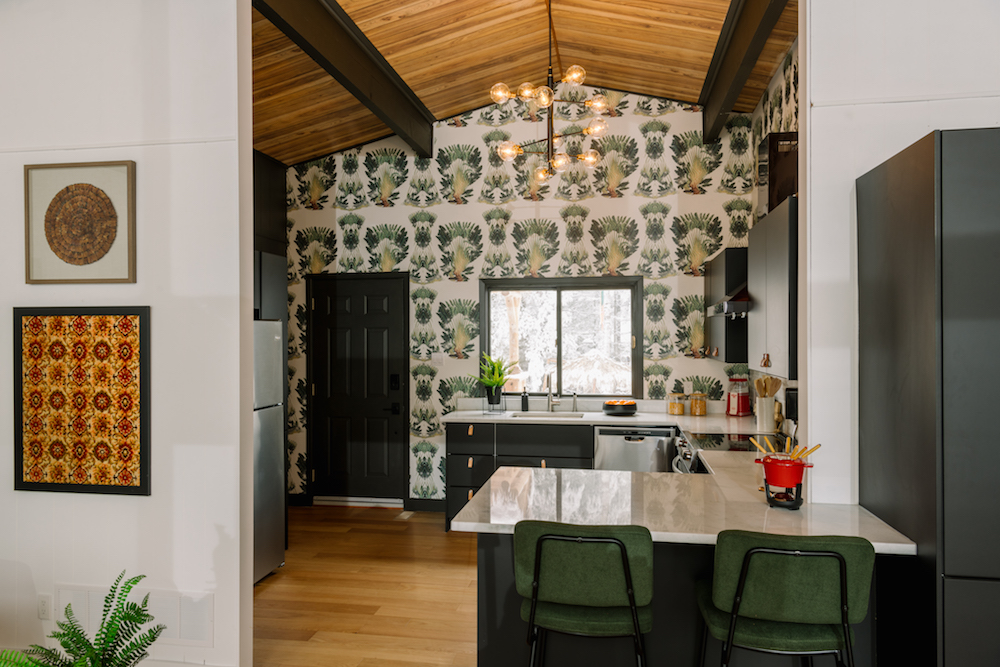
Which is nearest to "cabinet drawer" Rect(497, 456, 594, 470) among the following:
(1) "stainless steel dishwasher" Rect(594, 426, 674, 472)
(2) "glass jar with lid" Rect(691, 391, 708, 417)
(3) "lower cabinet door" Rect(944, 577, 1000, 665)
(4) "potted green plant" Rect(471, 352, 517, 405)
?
(1) "stainless steel dishwasher" Rect(594, 426, 674, 472)

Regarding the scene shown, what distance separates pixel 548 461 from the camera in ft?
15.7

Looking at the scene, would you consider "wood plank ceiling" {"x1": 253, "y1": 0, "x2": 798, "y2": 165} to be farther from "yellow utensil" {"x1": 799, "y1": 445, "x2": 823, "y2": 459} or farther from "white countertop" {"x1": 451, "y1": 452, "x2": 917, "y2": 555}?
"white countertop" {"x1": 451, "y1": 452, "x2": 917, "y2": 555}

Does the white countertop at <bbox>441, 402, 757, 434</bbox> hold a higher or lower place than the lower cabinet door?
higher

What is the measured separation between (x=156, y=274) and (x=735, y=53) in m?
3.42

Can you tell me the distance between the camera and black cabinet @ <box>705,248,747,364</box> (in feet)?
12.3

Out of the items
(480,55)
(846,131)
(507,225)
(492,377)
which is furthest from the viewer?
(507,225)

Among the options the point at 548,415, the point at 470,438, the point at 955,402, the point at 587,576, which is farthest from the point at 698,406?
the point at 587,576

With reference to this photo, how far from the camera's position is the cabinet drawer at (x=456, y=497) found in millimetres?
4875

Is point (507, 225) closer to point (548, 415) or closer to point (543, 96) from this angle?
point (548, 415)

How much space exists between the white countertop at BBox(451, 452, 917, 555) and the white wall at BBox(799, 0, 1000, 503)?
0.29 meters

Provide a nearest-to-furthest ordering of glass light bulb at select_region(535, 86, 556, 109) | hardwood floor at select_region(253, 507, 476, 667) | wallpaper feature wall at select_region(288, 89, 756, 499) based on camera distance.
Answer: hardwood floor at select_region(253, 507, 476, 667)
glass light bulb at select_region(535, 86, 556, 109)
wallpaper feature wall at select_region(288, 89, 756, 499)

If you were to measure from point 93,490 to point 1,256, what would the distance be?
113 cm

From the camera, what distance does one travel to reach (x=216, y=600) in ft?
8.52

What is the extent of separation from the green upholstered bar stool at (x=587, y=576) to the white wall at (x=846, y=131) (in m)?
0.95
